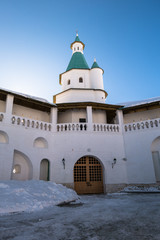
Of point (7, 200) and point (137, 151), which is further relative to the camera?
point (137, 151)

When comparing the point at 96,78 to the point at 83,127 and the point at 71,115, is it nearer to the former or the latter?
the point at 71,115

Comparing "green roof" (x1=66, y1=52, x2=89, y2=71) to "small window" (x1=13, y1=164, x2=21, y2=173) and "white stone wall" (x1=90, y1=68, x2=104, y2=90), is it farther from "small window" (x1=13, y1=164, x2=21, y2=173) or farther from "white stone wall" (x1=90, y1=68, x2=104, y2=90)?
"small window" (x1=13, y1=164, x2=21, y2=173)

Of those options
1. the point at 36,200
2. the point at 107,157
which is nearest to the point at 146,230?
the point at 36,200

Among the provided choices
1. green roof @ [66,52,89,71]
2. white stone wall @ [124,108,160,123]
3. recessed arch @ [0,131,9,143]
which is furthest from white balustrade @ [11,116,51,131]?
green roof @ [66,52,89,71]

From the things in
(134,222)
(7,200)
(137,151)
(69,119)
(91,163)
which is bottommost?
(134,222)

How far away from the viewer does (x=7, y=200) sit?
20.8 feet

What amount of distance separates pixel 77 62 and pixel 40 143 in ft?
42.3

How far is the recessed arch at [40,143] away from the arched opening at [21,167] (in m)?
1.59

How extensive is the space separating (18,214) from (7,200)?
2.96ft

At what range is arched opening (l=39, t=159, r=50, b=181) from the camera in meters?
13.9

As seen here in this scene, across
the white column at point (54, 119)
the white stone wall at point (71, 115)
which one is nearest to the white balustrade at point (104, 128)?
the white stone wall at point (71, 115)

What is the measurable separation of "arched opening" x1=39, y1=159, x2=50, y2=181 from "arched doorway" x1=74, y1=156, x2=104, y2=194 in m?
2.43

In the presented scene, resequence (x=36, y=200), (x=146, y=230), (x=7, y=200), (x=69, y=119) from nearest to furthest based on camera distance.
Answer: (x=146, y=230) < (x=7, y=200) < (x=36, y=200) < (x=69, y=119)

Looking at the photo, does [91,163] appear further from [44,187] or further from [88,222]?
[88,222]
